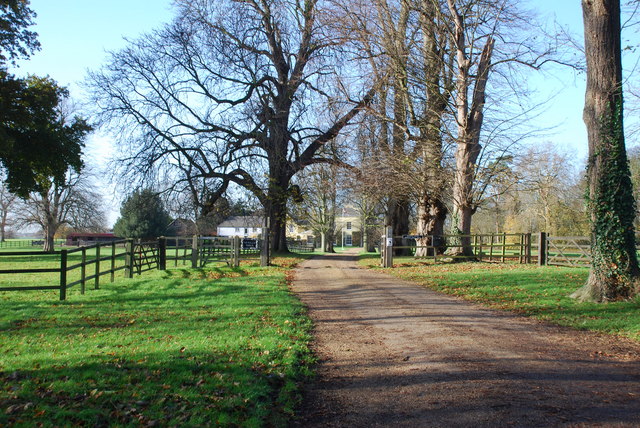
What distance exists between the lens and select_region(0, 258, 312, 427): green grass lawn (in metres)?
4.09

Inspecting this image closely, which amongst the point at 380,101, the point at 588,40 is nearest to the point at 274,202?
the point at 380,101

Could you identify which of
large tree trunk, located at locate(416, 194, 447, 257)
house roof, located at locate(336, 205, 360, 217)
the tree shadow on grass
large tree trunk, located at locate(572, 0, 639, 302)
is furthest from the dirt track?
house roof, located at locate(336, 205, 360, 217)

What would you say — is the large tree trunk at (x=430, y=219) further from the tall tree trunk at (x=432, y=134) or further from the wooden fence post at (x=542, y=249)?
the wooden fence post at (x=542, y=249)

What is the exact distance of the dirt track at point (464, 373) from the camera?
4098 mm

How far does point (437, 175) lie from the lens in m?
20.6

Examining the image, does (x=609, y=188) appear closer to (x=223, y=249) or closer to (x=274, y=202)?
(x=223, y=249)

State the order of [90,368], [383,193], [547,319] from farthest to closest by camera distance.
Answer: [383,193] < [547,319] < [90,368]

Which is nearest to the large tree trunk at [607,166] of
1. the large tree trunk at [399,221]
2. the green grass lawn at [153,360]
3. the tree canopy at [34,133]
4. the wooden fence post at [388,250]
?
the green grass lawn at [153,360]

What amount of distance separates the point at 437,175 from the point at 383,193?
10.1 feet

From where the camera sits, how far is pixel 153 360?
559cm

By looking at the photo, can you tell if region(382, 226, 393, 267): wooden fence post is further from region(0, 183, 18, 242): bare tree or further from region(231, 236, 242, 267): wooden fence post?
region(0, 183, 18, 242): bare tree

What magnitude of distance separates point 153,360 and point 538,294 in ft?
29.2

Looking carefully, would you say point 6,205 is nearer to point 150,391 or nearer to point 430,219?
point 430,219

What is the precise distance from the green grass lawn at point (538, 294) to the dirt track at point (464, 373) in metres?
0.70
